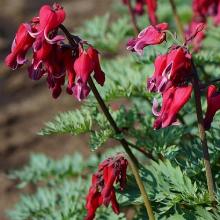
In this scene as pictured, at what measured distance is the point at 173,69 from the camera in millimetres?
2271

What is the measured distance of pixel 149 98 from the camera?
3297 millimetres

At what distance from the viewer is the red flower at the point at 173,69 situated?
7.47 feet

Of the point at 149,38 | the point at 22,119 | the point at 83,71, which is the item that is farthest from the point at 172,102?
the point at 22,119

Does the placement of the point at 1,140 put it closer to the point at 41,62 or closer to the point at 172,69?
the point at 41,62

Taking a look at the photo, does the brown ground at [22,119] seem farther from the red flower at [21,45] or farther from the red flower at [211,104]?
the red flower at [211,104]

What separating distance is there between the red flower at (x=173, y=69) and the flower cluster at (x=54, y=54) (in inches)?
11.0

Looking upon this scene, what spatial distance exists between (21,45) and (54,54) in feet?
0.42

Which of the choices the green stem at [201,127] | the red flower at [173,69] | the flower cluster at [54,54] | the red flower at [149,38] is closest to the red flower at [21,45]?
the flower cluster at [54,54]

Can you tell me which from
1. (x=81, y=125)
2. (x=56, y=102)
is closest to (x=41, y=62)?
(x=81, y=125)

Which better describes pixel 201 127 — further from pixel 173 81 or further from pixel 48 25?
pixel 48 25

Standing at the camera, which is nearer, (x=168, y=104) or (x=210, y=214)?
(x=168, y=104)

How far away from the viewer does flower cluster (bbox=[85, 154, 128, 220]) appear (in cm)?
259

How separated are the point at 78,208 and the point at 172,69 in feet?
3.82

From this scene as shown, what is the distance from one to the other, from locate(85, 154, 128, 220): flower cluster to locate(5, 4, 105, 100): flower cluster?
297mm
